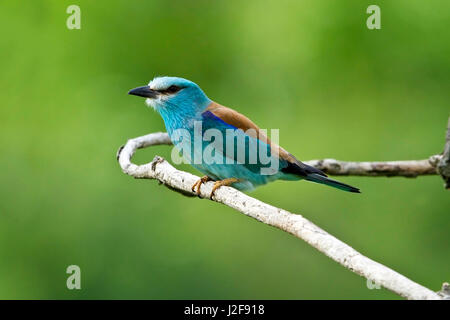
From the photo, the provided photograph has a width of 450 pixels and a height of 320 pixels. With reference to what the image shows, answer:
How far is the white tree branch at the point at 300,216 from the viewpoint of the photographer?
6.02 ft

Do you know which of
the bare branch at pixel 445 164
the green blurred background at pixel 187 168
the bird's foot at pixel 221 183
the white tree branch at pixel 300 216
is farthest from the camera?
the green blurred background at pixel 187 168

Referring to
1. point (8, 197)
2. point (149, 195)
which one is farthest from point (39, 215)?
point (149, 195)

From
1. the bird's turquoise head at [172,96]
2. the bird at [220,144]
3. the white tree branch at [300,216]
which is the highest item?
the bird's turquoise head at [172,96]

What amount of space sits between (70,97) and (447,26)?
3.29m

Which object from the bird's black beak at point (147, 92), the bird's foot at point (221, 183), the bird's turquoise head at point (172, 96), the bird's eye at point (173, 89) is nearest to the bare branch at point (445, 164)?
the bird's foot at point (221, 183)

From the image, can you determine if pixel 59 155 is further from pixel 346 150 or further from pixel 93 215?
pixel 346 150

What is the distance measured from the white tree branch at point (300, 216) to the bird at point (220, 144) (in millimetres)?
167

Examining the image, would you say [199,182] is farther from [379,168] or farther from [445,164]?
[445,164]

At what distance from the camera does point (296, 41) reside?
5.47 meters

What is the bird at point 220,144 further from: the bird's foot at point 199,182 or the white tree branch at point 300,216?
the white tree branch at point 300,216

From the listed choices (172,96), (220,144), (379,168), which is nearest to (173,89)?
(172,96)

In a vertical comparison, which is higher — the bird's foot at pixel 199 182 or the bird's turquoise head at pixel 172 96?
the bird's turquoise head at pixel 172 96

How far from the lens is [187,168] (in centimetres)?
501

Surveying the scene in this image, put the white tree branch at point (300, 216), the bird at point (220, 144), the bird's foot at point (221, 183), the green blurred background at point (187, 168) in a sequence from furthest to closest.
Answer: the green blurred background at point (187, 168) < the bird at point (220, 144) < the bird's foot at point (221, 183) < the white tree branch at point (300, 216)
